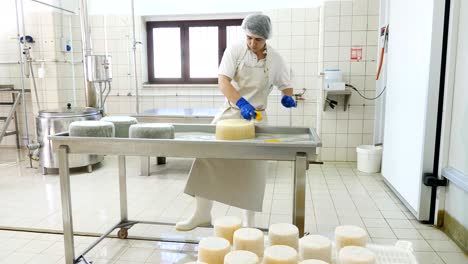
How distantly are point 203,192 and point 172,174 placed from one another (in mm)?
1883

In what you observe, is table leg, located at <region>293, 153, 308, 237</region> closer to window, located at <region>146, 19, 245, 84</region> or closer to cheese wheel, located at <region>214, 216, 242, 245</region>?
cheese wheel, located at <region>214, 216, 242, 245</region>

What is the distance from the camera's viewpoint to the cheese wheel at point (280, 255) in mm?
937

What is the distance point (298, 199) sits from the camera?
1.59 m

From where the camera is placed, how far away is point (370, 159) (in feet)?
12.6

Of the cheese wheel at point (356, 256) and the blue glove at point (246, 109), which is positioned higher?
the blue glove at point (246, 109)

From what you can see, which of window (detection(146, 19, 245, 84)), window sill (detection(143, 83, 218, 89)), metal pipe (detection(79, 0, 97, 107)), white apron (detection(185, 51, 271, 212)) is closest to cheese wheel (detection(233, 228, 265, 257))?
white apron (detection(185, 51, 271, 212))

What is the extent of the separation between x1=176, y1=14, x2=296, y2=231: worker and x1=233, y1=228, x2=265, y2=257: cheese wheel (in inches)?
37.6

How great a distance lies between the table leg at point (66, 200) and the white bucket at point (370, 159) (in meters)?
3.05

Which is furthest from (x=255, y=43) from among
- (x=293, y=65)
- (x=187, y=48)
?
(x=187, y=48)

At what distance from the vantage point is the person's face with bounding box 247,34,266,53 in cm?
208

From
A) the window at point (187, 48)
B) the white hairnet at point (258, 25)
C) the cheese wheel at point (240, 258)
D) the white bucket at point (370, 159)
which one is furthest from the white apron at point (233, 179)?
the window at point (187, 48)

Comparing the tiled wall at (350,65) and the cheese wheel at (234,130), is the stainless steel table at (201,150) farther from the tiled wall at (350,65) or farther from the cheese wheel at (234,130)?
the tiled wall at (350,65)

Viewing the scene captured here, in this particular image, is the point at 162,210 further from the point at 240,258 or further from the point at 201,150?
the point at 240,258

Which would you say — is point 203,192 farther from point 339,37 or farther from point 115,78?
point 115,78
